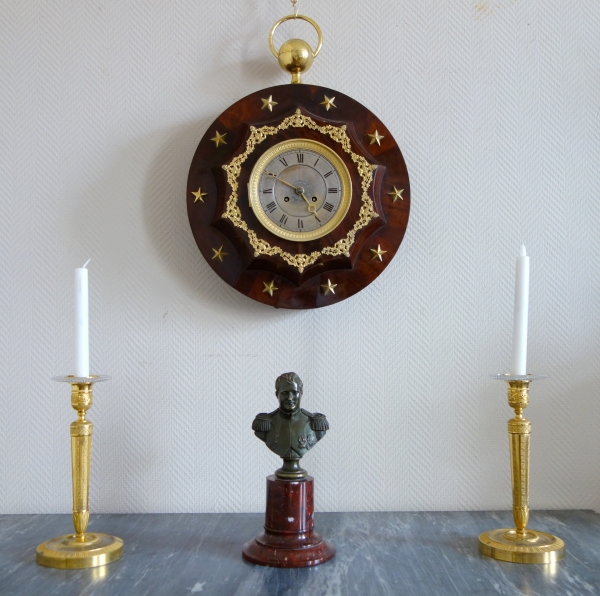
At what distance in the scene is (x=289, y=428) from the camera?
1000 millimetres

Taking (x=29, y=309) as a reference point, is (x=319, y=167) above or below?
above

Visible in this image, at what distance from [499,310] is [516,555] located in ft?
1.35

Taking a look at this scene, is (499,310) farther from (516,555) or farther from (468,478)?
(516,555)

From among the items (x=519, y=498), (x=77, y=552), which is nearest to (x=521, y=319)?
(x=519, y=498)

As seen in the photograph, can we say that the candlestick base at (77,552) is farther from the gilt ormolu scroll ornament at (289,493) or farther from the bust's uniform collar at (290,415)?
the bust's uniform collar at (290,415)

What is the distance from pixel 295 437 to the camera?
994mm

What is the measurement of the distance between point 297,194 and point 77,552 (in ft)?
1.99

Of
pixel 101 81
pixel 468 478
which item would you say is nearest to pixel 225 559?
pixel 468 478

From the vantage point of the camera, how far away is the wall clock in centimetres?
117

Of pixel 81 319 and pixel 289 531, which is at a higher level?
pixel 81 319

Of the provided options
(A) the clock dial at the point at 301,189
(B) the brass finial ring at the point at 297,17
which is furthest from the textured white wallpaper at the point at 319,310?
(A) the clock dial at the point at 301,189

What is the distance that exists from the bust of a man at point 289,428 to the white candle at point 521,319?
0.28 metres

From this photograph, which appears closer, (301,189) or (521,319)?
(521,319)

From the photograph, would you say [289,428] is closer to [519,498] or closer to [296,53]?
[519,498]
